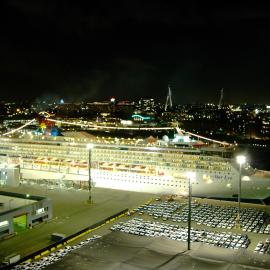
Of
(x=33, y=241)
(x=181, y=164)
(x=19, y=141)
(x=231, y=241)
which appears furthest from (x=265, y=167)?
(x=33, y=241)

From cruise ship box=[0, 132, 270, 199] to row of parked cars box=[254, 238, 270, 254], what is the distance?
9.87m

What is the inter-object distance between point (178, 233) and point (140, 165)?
1187cm

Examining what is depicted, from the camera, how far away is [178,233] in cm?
1565

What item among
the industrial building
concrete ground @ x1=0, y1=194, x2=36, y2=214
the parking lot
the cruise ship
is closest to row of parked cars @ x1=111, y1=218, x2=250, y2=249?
the parking lot

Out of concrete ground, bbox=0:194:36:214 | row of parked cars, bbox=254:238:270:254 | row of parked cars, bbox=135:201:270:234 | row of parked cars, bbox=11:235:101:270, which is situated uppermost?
concrete ground, bbox=0:194:36:214

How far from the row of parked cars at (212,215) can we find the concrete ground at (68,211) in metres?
1.41

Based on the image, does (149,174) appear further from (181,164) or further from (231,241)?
(231,241)

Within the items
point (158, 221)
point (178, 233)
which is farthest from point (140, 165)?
point (178, 233)

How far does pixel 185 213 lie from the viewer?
18.6m

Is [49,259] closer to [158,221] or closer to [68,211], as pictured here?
[158,221]

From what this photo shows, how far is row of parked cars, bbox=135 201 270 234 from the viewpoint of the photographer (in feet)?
54.9

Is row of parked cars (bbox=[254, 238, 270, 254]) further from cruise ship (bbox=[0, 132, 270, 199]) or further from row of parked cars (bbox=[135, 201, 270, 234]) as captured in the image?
cruise ship (bbox=[0, 132, 270, 199])

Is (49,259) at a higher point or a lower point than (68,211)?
lower

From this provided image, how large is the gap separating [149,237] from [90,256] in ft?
9.17
